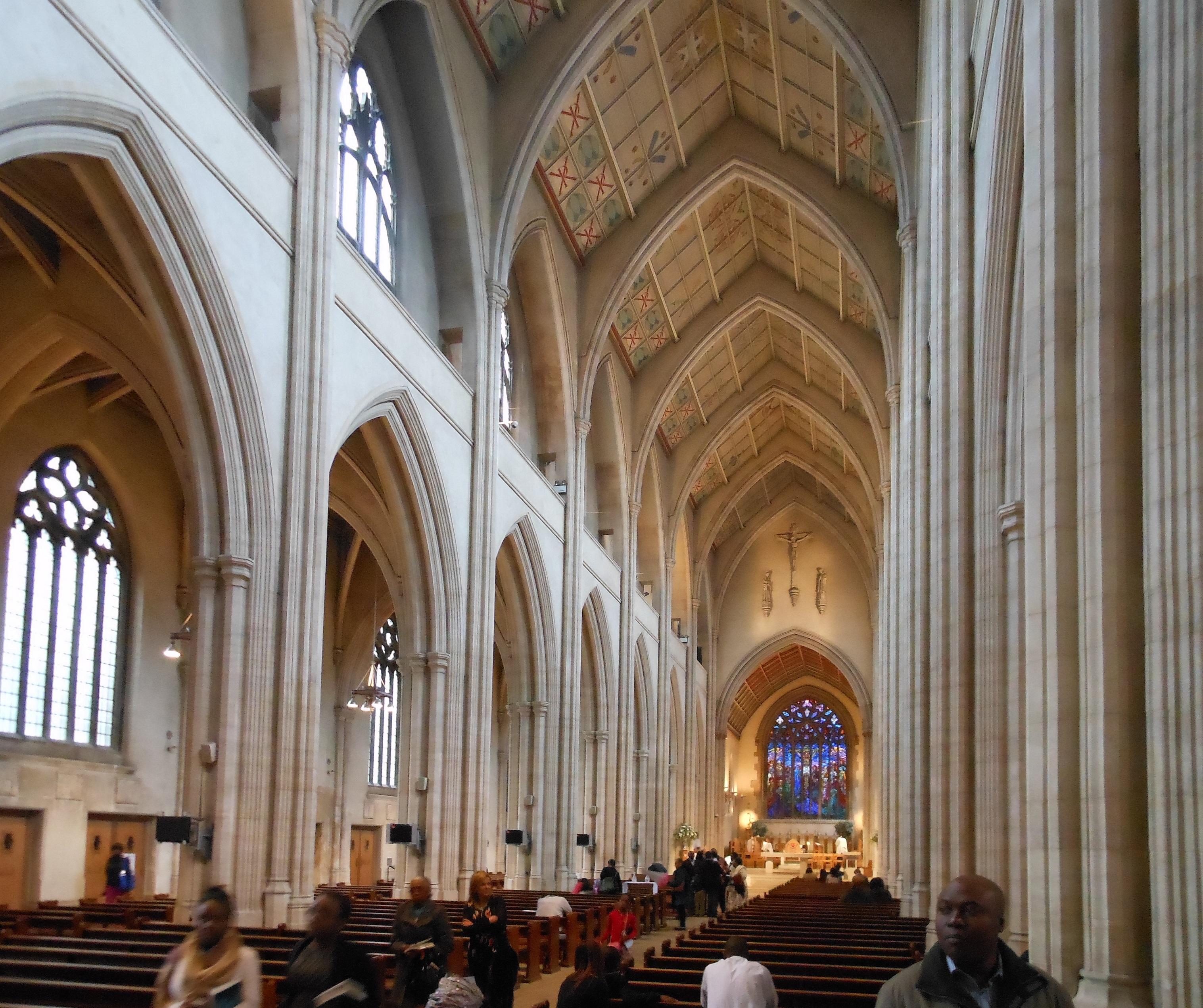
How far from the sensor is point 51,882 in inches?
688

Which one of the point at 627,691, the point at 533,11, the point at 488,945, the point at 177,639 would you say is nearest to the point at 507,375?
the point at 533,11

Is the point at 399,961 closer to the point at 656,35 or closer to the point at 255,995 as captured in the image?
the point at 255,995

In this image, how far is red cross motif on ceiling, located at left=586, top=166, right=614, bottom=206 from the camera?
2428cm

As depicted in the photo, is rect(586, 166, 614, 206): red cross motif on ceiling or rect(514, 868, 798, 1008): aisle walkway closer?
rect(514, 868, 798, 1008): aisle walkway

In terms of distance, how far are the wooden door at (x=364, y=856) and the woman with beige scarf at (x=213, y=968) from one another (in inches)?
897

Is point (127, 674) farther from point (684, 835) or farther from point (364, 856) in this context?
point (684, 835)

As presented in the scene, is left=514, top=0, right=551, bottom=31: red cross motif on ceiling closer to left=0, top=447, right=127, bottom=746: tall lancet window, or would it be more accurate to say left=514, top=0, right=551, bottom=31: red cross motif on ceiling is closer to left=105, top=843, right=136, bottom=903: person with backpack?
left=0, top=447, right=127, bottom=746: tall lancet window

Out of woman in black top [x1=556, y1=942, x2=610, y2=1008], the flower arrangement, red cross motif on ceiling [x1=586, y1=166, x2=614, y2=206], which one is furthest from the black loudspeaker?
the flower arrangement

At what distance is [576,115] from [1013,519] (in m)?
14.0

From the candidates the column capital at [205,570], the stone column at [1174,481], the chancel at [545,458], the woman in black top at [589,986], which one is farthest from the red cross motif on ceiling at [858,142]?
the woman in black top at [589,986]

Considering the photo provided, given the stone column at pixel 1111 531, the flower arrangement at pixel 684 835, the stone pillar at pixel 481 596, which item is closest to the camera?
the stone column at pixel 1111 531

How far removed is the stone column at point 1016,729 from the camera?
398 inches

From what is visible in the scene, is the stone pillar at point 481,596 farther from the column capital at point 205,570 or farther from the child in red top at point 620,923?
the column capital at point 205,570

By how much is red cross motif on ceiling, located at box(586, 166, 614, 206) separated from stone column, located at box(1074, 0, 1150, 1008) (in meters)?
18.8
